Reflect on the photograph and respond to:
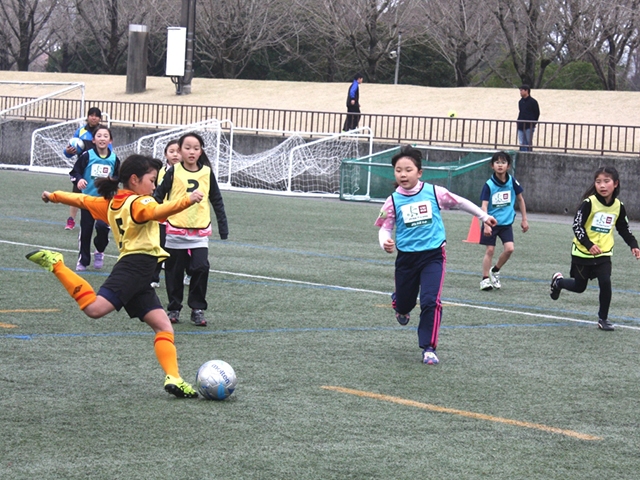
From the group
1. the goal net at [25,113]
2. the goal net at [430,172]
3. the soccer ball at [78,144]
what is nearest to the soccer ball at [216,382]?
the soccer ball at [78,144]

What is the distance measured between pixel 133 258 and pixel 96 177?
20.9 feet

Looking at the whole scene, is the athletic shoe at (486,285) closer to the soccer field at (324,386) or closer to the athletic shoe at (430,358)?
the soccer field at (324,386)

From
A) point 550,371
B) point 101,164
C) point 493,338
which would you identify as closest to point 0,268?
point 101,164

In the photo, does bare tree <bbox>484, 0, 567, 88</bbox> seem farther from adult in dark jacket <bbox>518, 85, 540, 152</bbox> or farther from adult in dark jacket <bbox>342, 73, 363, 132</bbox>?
adult in dark jacket <bbox>518, 85, 540, 152</bbox>

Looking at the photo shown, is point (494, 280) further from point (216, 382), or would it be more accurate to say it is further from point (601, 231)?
point (216, 382)

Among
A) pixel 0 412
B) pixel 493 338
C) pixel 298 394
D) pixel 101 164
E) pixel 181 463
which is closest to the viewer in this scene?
pixel 181 463

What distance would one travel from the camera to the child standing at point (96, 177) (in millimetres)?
12258

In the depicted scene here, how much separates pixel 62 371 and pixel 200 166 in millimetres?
2920

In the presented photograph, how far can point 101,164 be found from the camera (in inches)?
503

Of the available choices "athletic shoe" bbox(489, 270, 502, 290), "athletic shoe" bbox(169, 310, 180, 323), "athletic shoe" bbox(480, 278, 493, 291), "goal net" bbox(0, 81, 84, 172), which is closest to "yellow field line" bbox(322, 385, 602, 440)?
"athletic shoe" bbox(169, 310, 180, 323)

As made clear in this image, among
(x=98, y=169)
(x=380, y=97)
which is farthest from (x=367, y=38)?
(x=98, y=169)

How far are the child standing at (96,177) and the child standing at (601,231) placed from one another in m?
5.57

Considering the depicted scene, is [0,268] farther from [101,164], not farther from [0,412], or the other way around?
[0,412]

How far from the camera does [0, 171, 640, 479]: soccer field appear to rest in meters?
5.10
